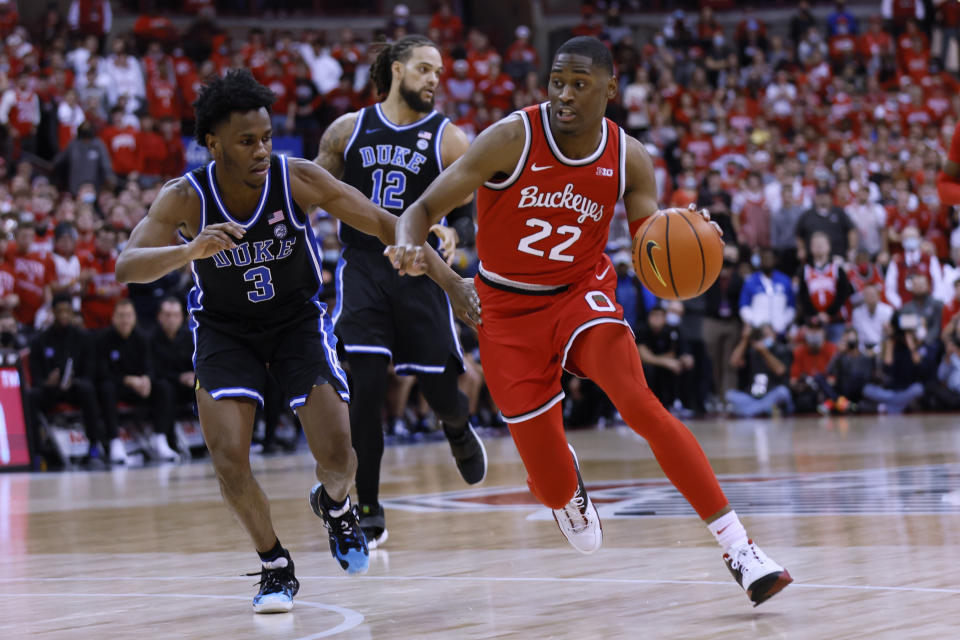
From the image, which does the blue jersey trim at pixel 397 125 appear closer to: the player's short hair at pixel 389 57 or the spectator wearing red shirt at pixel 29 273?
the player's short hair at pixel 389 57

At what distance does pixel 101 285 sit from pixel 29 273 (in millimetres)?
760

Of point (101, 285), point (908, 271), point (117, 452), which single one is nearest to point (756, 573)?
point (117, 452)

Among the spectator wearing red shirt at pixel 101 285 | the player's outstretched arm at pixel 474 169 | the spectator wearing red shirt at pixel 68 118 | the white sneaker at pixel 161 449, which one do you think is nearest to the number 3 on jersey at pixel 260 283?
the player's outstretched arm at pixel 474 169

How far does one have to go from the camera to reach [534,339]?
17.8ft

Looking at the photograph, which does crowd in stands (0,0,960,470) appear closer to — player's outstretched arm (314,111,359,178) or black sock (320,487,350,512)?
player's outstretched arm (314,111,359,178)

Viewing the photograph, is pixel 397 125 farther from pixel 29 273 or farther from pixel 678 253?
pixel 29 273

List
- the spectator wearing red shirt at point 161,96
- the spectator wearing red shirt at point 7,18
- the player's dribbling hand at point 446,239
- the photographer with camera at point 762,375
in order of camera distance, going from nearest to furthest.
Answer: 1. the player's dribbling hand at point 446,239
2. the photographer with camera at point 762,375
3. the spectator wearing red shirt at point 161,96
4. the spectator wearing red shirt at point 7,18

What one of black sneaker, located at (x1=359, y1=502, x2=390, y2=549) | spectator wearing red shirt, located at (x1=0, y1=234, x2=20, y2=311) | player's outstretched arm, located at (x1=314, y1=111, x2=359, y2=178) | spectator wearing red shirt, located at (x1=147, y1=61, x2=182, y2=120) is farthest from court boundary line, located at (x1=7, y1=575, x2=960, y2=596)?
spectator wearing red shirt, located at (x1=147, y1=61, x2=182, y2=120)

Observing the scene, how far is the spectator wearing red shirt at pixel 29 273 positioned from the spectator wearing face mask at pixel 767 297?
27.9 feet

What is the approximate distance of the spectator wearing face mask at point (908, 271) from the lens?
1725cm

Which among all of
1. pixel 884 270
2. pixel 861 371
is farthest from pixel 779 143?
pixel 861 371

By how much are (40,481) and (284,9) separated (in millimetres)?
16173

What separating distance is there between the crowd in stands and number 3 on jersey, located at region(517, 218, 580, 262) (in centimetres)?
828

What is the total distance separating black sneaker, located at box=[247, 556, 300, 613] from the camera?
5.04 m
